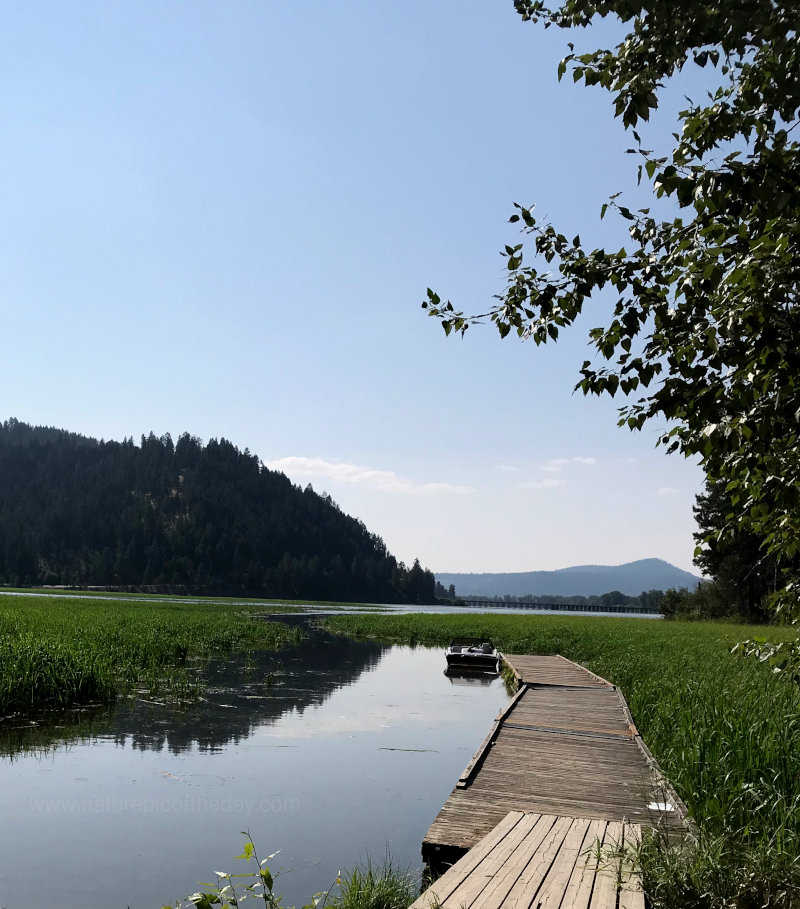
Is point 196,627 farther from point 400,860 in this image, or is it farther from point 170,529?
point 170,529

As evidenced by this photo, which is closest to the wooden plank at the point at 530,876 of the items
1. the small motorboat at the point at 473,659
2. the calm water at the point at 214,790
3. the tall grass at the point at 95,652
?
the calm water at the point at 214,790

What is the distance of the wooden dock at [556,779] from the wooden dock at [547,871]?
661 millimetres

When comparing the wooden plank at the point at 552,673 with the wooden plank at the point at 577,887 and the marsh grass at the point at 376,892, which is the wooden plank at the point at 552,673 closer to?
the marsh grass at the point at 376,892

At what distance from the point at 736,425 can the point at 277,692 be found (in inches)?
757

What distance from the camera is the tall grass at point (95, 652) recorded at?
17.2 metres

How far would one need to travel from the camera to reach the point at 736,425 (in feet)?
14.4

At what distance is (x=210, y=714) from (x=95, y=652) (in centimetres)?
631

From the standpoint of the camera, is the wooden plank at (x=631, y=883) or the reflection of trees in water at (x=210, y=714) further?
the reflection of trees in water at (x=210, y=714)

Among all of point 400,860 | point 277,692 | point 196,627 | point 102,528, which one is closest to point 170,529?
point 102,528

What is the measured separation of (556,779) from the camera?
10.8m

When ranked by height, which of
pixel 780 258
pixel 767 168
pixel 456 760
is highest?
pixel 767 168

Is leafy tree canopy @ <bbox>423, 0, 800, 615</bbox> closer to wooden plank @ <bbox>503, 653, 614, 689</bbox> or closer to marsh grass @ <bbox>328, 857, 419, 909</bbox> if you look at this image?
marsh grass @ <bbox>328, 857, 419, 909</bbox>

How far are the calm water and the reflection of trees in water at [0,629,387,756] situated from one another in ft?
0.19

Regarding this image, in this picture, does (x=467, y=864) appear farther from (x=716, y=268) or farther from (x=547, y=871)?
(x=716, y=268)
